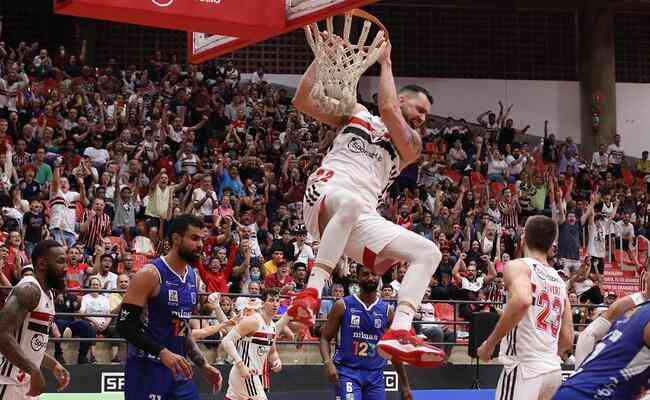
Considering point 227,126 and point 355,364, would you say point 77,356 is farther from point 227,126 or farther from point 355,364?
point 227,126

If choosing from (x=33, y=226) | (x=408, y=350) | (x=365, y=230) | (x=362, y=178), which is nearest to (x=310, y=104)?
(x=362, y=178)

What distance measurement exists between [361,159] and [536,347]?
2.15 metres

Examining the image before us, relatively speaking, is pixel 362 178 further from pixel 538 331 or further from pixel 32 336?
pixel 32 336

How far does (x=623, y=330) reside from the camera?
5.86 metres

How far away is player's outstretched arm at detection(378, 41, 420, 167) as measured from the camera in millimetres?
6516

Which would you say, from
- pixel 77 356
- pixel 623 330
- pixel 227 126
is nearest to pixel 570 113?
pixel 227 126

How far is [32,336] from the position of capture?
8.25 m

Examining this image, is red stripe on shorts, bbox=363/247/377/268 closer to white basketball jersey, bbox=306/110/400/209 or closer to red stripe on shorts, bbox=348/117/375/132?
white basketball jersey, bbox=306/110/400/209

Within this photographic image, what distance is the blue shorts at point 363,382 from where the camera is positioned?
11148 millimetres

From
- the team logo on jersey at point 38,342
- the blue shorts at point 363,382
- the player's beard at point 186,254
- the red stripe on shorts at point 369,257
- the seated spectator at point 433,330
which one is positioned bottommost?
the seated spectator at point 433,330

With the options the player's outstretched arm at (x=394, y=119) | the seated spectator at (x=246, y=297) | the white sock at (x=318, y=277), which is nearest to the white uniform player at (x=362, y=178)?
the player's outstretched arm at (x=394, y=119)

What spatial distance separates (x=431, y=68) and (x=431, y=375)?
1584cm

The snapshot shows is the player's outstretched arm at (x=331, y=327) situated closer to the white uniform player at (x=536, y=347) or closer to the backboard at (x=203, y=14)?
the white uniform player at (x=536, y=347)

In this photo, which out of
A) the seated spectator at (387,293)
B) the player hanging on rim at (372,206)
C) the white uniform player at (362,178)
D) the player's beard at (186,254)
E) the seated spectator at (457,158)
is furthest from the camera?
the seated spectator at (457,158)
